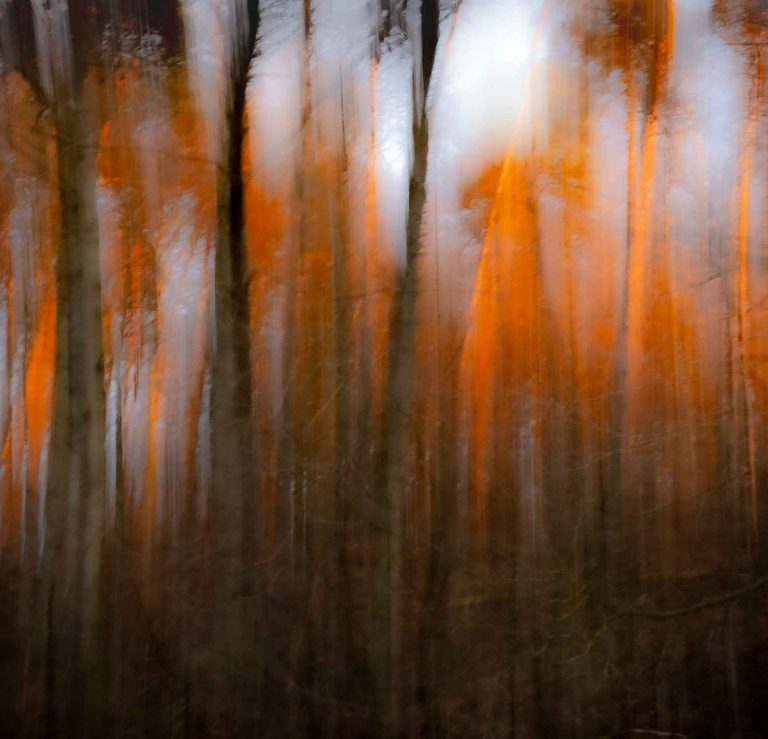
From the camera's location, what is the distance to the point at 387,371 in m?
1.77

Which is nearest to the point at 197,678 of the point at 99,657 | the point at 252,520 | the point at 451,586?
the point at 99,657

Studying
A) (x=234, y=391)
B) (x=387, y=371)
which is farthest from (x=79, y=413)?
(x=387, y=371)

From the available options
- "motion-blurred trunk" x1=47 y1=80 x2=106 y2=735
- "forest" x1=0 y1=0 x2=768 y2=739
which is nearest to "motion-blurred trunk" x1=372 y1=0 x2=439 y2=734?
"forest" x1=0 y1=0 x2=768 y2=739

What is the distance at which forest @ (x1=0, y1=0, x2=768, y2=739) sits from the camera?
1.72 m

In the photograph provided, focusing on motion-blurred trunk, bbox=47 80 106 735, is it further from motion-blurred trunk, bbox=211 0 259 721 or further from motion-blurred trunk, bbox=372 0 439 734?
motion-blurred trunk, bbox=372 0 439 734

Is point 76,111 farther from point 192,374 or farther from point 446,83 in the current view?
point 446,83

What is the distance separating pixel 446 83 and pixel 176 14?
691mm

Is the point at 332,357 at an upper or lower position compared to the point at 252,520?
upper

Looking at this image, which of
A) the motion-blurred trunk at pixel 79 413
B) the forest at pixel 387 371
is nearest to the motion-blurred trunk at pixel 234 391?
the forest at pixel 387 371

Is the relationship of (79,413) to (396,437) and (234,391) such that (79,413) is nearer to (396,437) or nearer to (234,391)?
(234,391)

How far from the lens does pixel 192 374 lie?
1.80 meters

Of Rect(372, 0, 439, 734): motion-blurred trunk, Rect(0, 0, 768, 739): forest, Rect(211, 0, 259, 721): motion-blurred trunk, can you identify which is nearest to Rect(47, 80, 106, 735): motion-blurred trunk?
Rect(0, 0, 768, 739): forest

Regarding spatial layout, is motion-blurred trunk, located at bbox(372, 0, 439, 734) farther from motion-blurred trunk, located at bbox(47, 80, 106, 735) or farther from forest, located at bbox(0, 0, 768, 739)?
motion-blurred trunk, located at bbox(47, 80, 106, 735)

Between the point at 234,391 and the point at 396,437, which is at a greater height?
the point at 234,391
